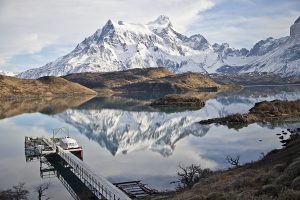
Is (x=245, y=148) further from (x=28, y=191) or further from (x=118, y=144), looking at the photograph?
(x=28, y=191)

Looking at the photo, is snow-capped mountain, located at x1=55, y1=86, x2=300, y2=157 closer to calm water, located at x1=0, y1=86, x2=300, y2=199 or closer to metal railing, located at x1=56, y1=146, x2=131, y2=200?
calm water, located at x1=0, y1=86, x2=300, y2=199

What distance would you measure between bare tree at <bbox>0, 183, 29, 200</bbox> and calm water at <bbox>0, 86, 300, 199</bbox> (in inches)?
47.0

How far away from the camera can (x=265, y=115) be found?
410 feet

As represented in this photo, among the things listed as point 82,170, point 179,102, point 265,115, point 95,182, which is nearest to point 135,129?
point 265,115

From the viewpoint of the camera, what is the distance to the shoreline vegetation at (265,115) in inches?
4594

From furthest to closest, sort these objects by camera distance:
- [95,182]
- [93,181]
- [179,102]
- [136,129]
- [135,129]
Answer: [179,102] → [135,129] → [136,129] → [93,181] → [95,182]

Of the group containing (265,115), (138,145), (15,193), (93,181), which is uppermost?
(265,115)

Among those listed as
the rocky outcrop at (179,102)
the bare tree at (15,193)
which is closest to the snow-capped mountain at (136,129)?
the bare tree at (15,193)

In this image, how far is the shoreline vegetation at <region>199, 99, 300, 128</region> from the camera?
117 metres

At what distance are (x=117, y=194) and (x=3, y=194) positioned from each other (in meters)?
13.7

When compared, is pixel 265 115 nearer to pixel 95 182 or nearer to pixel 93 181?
pixel 93 181

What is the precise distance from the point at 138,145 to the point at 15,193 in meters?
42.5

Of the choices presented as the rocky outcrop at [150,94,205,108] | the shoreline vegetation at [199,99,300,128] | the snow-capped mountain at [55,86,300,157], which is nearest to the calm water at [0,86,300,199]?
the snow-capped mountain at [55,86,300,157]

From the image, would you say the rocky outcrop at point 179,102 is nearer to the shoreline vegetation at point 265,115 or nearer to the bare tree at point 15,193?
the shoreline vegetation at point 265,115
